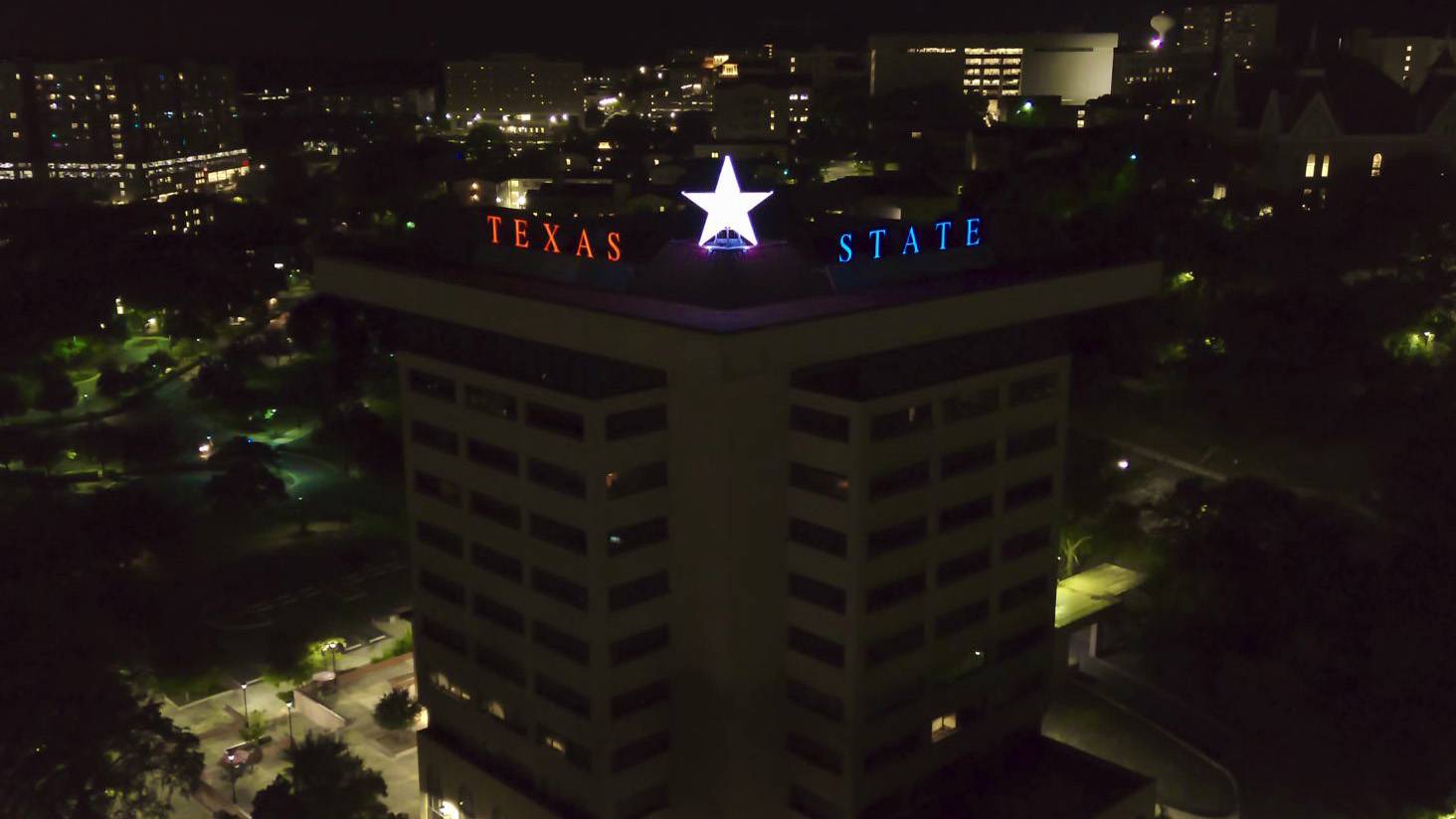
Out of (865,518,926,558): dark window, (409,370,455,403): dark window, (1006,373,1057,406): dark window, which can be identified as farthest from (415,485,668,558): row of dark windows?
(1006,373,1057,406): dark window

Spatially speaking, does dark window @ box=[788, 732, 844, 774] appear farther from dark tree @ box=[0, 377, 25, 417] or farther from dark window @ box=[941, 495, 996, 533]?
dark tree @ box=[0, 377, 25, 417]

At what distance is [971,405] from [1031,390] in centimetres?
234

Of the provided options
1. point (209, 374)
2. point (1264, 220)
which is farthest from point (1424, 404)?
point (209, 374)

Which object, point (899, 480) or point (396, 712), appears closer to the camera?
point (899, 480)

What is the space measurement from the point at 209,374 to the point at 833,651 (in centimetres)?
5860

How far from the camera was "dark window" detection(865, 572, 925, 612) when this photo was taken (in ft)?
101

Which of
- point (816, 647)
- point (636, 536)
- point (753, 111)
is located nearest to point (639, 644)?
point (636, 536)

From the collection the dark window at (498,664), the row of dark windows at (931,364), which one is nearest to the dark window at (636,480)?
the row of dark windows at (931,364)

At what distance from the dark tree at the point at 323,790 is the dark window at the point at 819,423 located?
1549 cm

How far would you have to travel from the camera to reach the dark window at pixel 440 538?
34.2 metres

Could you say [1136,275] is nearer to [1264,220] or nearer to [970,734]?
[970,734]

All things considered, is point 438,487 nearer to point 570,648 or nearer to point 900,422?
point 570,648

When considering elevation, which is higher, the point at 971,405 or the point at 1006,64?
the point at 1006,64

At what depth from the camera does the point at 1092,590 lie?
46.1 metres
